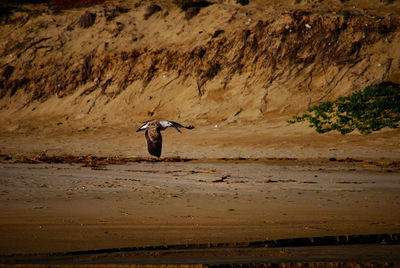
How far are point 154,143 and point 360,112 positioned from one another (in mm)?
10503

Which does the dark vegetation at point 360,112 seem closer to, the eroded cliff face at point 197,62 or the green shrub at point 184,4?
the eroded cliff face at point 197,62

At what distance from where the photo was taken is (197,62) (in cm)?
2388

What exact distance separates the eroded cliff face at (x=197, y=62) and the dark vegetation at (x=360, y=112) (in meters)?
1.77

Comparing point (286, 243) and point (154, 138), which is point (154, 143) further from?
point (286, 243)

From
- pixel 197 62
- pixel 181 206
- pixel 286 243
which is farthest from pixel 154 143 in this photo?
pixel 197 62

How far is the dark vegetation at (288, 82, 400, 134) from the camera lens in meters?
16.9

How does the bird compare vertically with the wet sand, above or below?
above

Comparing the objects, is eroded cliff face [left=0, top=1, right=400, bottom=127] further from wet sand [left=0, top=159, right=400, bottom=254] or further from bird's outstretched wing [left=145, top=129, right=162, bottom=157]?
wet sand [left=0, top=159, right=400, bottom=254]

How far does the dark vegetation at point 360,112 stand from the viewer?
16922 millimetres

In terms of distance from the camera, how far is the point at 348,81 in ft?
69.0

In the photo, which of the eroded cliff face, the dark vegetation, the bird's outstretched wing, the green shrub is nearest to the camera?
the bird's outstretched wing

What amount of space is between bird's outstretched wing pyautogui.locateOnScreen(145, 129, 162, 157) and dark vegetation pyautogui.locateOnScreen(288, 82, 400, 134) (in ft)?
A: 28.6

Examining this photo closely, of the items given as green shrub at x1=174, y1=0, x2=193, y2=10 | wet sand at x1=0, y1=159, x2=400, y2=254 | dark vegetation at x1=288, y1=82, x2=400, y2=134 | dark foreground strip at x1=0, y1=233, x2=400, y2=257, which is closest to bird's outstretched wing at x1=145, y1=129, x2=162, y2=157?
wet sand at x1=0, y1=159, x2=400, y2=254

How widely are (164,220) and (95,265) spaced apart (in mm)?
1667
